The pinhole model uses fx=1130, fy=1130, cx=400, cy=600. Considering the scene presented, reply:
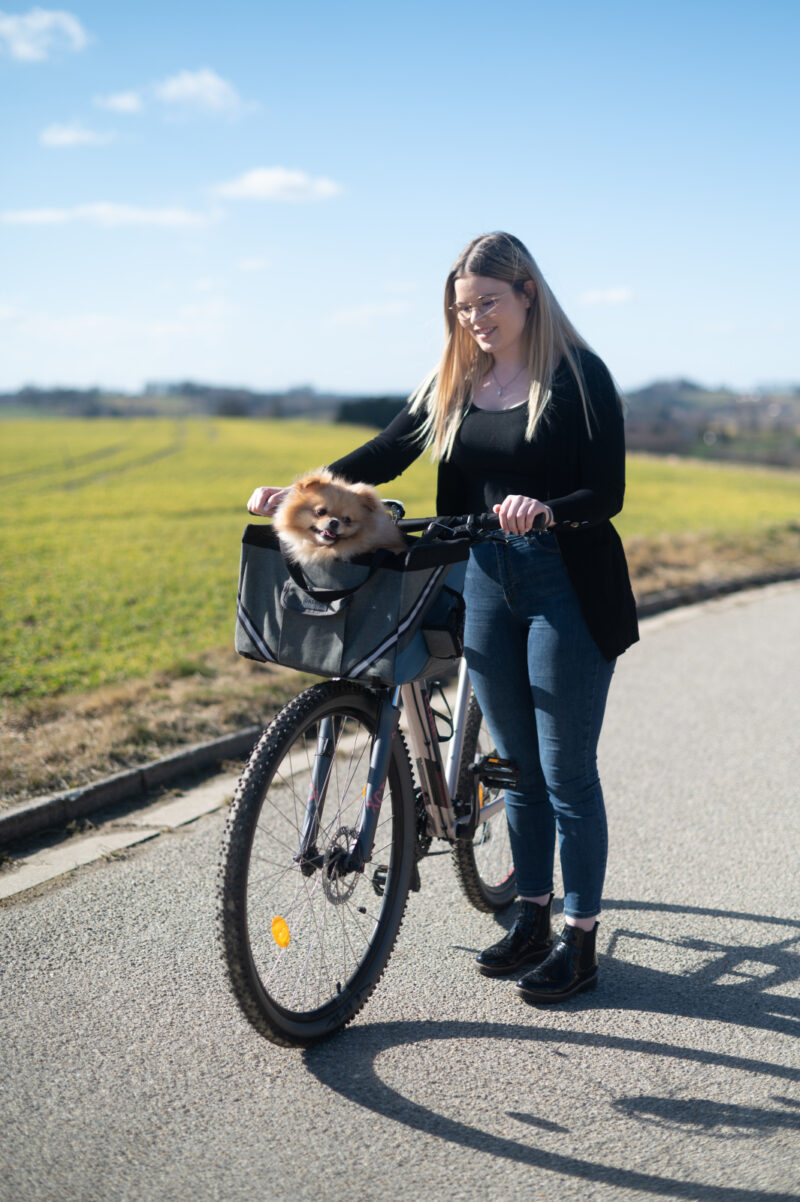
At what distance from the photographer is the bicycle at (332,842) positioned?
2831mm

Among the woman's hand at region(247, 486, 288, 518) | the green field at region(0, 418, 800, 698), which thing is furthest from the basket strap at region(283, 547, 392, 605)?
the green field at region(0, 418, 800, 698)

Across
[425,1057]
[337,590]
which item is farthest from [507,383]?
[425,1057]

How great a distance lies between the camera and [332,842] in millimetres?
3123

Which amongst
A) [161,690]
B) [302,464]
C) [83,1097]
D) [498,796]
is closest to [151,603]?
[161,690]

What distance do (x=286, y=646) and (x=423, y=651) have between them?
0.41m

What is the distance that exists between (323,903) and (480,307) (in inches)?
70.1

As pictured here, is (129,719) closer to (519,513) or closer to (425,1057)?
(425,1057)

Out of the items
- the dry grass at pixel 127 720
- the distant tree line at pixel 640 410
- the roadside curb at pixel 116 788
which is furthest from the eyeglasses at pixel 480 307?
the distant tree line at pixel 640 410

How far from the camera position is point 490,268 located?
10.4ft

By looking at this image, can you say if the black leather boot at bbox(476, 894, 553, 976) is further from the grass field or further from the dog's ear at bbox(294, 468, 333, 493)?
the grass field

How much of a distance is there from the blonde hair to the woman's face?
18mm

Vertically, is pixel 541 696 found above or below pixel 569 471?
below

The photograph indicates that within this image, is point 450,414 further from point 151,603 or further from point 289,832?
point 151,603

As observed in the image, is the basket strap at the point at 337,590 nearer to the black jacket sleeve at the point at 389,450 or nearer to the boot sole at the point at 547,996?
the black jacket sleeve at the point at 389,450
